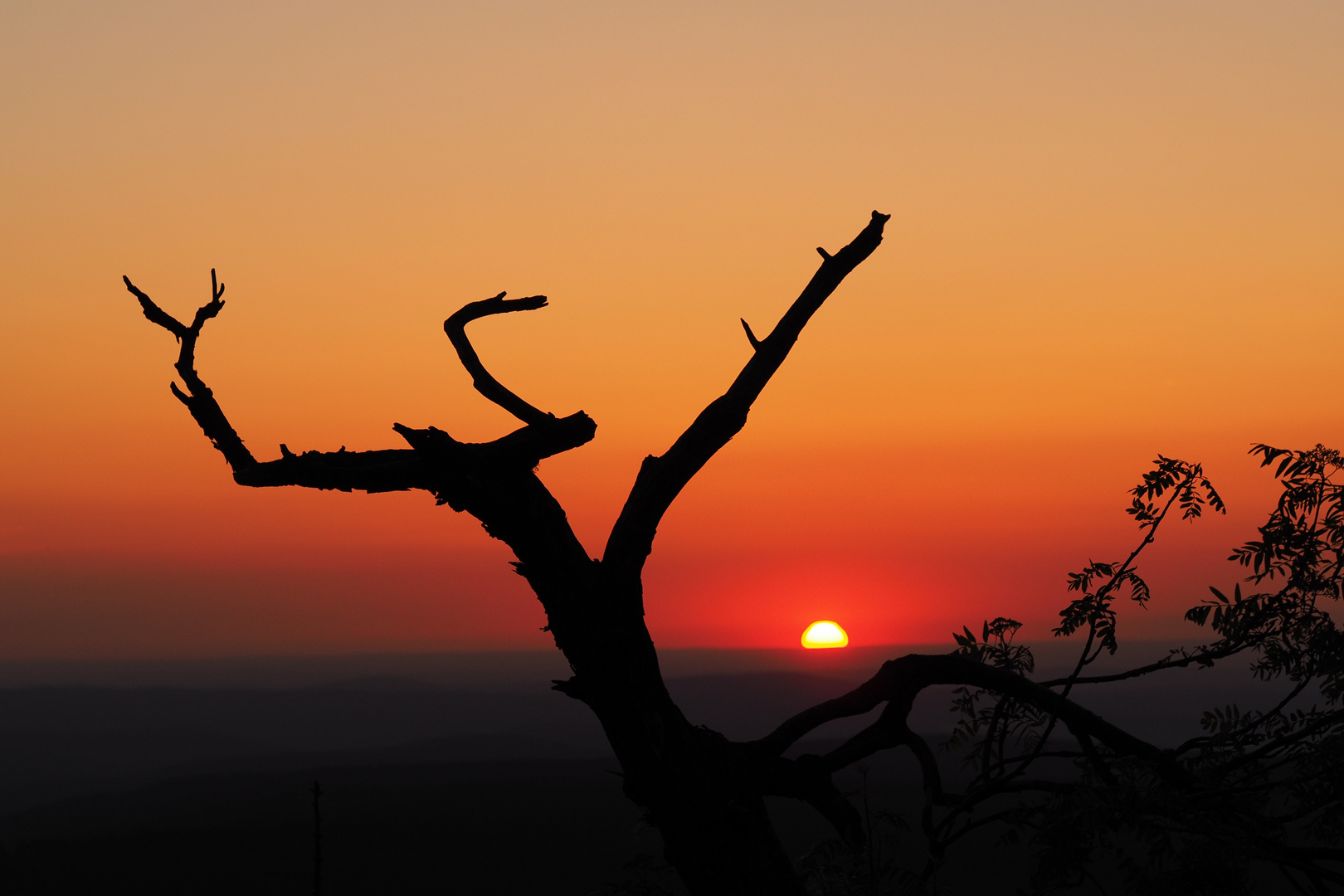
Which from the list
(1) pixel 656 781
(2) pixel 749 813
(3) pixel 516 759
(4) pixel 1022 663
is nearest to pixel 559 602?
(1) pixel 656 781

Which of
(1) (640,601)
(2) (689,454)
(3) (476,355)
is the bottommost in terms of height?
(1) (640,601)

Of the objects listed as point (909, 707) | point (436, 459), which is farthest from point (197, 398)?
point (909, 707)

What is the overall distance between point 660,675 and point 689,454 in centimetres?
148

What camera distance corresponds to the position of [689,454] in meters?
7.05

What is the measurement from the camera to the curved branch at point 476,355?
22.7 feet

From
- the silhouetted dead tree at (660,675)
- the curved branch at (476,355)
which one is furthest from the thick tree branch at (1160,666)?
the curved branch at (476,355)

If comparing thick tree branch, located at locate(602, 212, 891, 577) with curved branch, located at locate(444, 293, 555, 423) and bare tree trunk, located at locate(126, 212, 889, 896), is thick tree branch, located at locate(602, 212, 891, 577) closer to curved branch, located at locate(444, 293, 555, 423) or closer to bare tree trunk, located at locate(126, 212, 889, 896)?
bare tree trunk, located at locate(126, 212, 889, 896)

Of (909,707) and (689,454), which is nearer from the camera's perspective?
(689,454)

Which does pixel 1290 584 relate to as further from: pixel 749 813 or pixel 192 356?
pixel 192 356

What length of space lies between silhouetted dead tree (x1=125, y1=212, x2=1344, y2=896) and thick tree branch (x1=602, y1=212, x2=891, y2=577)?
0.01 metres

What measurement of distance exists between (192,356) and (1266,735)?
9.24m

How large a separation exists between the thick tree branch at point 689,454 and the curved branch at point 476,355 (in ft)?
2.71

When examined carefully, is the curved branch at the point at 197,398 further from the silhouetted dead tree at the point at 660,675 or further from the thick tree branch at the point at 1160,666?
the thick tree branch at the point at 1160,666

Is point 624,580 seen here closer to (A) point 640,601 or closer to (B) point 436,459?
(A) point 640,601
